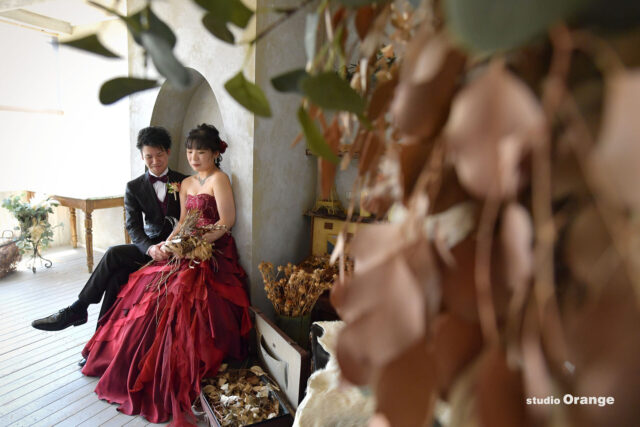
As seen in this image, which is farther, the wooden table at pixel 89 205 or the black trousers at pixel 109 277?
the wooden table at pixel 89 205

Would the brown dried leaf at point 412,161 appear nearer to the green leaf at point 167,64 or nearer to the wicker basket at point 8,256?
the green leaf at point 167,64

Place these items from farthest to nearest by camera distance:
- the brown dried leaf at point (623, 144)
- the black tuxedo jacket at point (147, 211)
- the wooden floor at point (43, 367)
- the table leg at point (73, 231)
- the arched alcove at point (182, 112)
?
1. the table leg at point (73, 231)
2. the arched alcove at point (182, 112)
3. the black tuxedo jacket at point (147, 211)
4. the wooden floor at point (43, 367)
5. the brown dried leaf at point (623, 144)

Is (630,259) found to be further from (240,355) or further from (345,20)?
(240,355)

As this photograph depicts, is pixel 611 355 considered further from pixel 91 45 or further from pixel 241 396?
pixel 241 396

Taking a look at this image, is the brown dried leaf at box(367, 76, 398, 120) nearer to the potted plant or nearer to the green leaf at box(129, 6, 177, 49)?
the green leaf at box(129, 6, 177, 49)

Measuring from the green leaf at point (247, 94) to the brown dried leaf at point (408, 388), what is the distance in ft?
0.71

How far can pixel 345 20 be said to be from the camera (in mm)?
276

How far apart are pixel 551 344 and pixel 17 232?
18.3ft

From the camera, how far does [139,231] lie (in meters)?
2.44

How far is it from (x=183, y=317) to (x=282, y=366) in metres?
0.61

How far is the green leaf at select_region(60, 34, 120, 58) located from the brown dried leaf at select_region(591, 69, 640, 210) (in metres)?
0.31

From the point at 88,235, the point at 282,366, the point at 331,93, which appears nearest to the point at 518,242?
the point at 331,93

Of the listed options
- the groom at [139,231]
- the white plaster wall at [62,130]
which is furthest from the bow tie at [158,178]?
the white plaster wall at [62,130]

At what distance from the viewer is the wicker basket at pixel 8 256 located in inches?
138
